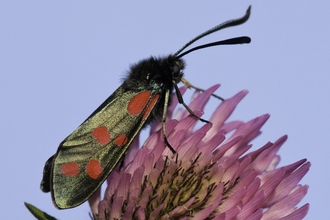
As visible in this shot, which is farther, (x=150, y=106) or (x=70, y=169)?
(x=150, y=106)

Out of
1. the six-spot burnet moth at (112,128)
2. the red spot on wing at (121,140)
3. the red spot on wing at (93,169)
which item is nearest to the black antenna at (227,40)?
the six-spot burnet moth at (112,128)

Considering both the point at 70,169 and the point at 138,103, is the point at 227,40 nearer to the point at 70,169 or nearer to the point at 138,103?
the point at 138,103

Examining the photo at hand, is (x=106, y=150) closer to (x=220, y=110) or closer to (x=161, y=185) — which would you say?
(x=161, y=185)

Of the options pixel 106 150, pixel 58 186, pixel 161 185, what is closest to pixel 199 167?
pixel 161 185

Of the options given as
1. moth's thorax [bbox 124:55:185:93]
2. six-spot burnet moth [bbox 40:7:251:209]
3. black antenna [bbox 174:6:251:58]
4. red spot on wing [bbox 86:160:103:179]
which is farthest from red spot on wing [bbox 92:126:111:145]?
black antenna [bbox 174:6:251:58]

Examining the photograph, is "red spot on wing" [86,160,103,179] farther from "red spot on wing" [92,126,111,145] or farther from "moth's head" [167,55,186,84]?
"moth's head" [167,55,186,84]

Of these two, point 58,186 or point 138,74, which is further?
point 138,74

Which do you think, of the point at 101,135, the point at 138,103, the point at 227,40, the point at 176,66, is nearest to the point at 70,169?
the point at 101,135
